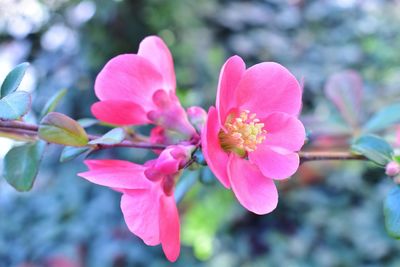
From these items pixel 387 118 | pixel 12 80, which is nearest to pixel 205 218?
pixel 387 118

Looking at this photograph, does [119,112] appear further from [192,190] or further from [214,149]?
[192,190]

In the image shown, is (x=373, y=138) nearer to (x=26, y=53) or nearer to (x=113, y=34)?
(x=113, y=34)

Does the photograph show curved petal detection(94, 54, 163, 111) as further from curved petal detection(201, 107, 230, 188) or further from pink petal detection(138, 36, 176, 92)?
curved petal detection(201, 107, 230, 188)

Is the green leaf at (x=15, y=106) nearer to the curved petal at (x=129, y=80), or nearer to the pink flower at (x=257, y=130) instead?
the curved petal at (x=129, y=80)

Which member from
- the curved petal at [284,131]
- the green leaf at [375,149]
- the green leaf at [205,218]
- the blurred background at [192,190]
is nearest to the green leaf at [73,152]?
the curved petal at [284,131]

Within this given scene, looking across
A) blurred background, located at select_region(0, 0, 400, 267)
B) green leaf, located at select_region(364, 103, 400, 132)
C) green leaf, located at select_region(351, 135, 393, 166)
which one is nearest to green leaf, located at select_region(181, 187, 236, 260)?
blurred background, located at select_region(0, 0, 400, 267)

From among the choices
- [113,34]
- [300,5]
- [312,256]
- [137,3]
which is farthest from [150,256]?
[300,5]
